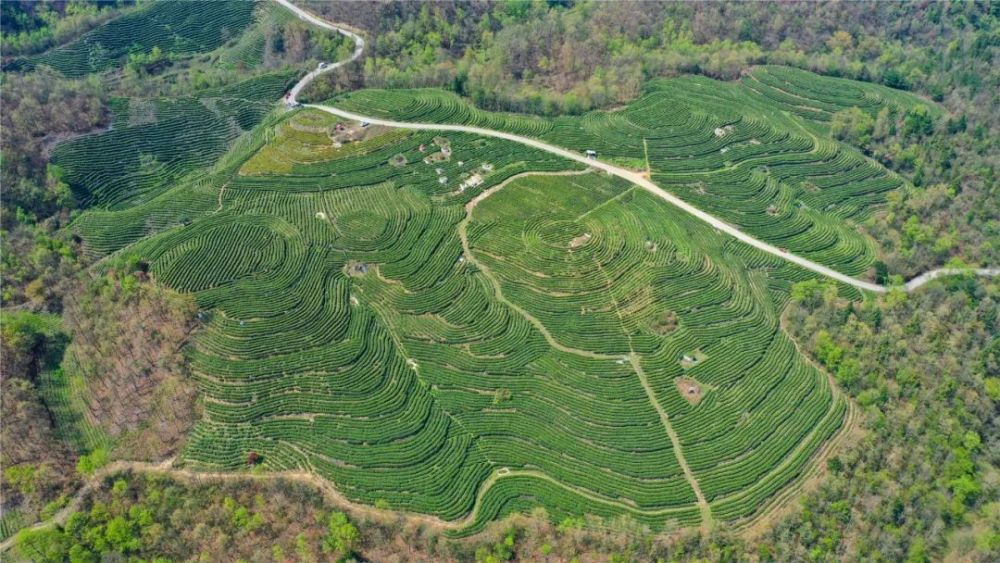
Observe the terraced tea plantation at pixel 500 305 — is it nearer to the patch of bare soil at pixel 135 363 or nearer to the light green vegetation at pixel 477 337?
the light green vegetation at pixel 477 337

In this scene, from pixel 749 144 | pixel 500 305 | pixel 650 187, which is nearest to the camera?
pixel 500 305

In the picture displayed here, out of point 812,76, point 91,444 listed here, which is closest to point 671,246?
point 812,76

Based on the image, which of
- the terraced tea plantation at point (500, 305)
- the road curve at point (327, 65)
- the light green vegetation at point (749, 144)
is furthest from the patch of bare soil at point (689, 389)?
the road curve at point (327, 65)

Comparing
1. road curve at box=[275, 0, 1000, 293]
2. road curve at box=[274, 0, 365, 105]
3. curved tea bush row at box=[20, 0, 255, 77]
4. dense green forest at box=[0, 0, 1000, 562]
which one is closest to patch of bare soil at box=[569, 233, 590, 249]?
road curve at box=[275, 0, 1000, 293]

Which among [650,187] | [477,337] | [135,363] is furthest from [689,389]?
[135,363]

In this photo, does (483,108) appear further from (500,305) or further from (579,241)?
(500,305)

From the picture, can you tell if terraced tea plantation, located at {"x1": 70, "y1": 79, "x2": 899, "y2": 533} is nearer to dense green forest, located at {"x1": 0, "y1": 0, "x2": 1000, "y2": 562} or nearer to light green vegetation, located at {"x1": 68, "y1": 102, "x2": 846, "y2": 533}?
light green vegetation, located at {"x1": 68, "y1": 102, "x2": 846, "y2": 533}
